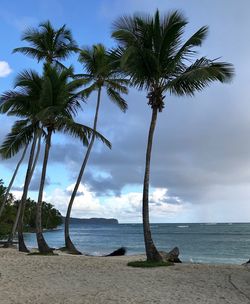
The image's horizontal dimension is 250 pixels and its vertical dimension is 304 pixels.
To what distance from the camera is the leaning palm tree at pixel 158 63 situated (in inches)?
613

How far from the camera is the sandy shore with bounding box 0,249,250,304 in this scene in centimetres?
939

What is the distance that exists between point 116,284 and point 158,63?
7.94 meters

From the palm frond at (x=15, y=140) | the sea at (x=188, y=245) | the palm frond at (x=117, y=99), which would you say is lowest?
the sea at (x=188, y=245)

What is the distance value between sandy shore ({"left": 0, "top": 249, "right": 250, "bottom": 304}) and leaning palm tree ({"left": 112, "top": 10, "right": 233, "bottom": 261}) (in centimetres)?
251

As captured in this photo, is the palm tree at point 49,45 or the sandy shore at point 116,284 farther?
the palm tree at point 49,45

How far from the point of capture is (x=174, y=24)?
1576 centimetres

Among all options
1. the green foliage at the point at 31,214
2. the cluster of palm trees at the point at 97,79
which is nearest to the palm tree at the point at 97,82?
the cluster of palm trees at the point at 97,79

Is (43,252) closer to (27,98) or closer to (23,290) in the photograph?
(27,98)

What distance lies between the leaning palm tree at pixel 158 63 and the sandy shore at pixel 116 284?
251cm

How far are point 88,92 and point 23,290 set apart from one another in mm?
15034

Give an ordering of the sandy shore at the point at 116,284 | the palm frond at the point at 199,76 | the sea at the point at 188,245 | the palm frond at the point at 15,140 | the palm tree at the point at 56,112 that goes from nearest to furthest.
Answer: the sandy shore at the point at 116,284
the palm frond at the point at 199,76
the palm tree at the point at 56,112
the palm frond at the point at 15,140
the sea at the point at 188,245

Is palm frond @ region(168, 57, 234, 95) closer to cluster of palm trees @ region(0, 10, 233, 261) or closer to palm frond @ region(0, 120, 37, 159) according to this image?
cluster of palm trees @ region(0, 10, 233, 261)

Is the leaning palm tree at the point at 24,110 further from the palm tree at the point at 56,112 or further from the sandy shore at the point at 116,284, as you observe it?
the sandy shore at the point at 116,284

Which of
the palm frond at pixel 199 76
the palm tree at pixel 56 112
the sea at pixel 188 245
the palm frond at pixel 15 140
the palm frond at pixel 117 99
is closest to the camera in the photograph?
the palm frond at pixel 199 76
